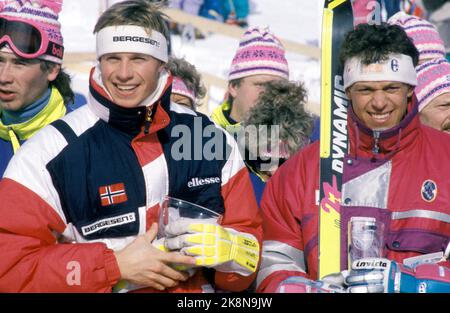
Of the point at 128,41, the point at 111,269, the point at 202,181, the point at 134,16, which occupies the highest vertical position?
the point at 134,16

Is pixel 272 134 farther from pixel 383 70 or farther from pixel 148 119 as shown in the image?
pixel 148 119

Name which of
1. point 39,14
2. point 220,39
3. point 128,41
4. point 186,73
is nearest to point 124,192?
point 128,41

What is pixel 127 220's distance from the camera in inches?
170

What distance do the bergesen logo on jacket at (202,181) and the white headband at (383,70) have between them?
0.88 m

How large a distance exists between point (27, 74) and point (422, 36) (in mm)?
3312

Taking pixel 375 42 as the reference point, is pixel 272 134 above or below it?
below

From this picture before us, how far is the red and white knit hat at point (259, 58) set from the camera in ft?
24.6

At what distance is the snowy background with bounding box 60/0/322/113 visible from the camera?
12.8 meters

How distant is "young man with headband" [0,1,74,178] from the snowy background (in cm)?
541

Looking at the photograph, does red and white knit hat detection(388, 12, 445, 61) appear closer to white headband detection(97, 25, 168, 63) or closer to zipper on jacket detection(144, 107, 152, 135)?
white headband detection(97, 25, 168, 63)

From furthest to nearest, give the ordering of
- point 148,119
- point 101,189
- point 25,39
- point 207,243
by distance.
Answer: point 25,39, point 148,119, point 101,189, point 207,243

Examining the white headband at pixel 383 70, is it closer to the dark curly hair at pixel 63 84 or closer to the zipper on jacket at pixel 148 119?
the zipper on jacket at pixel 148 119

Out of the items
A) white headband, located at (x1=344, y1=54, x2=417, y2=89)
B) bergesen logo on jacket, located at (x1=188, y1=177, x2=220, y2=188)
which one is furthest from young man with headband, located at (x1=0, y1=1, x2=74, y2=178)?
white headband, located at (x1=344, y1=54, x2=417, y2=89)

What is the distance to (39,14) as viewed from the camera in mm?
5734
